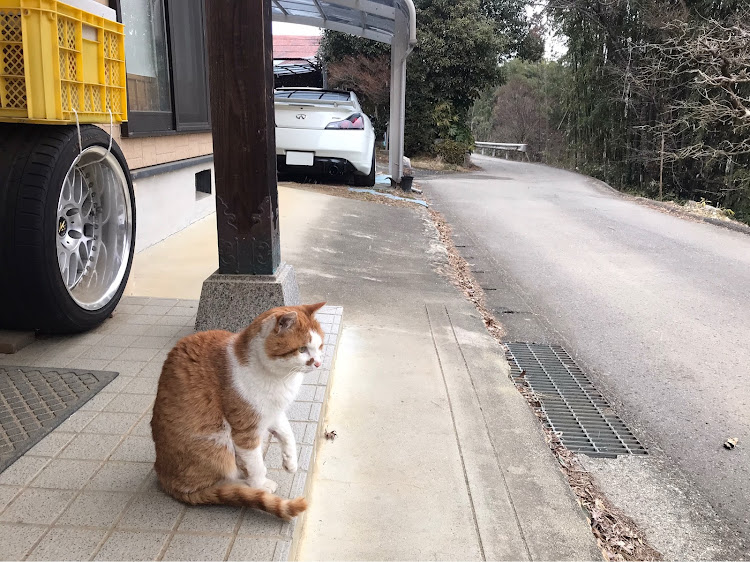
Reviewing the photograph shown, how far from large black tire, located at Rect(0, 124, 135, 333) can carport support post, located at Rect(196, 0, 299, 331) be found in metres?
0.73

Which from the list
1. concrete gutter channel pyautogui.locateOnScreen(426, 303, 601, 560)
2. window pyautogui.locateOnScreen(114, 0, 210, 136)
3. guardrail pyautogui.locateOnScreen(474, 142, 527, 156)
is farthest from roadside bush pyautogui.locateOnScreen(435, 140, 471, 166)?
concrete gutter channel pyautogui.locateOnScreen(426, 303, 601, 560)

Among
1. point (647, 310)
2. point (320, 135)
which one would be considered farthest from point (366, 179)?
point (647, 310)

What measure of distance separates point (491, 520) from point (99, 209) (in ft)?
9.51

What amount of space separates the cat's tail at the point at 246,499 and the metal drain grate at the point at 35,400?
0.78 metres

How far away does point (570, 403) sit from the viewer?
3611mm

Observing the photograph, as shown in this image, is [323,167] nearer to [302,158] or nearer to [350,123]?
[302,158]

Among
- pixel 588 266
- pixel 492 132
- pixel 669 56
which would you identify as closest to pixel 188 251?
pixel 588 266

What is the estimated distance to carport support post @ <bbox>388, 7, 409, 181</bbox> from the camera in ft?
36.2

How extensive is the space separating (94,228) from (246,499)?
2397mm

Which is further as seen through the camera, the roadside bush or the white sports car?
the roadside bush

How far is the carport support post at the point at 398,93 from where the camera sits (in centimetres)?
1102

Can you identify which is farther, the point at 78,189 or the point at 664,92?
the point at 664,92

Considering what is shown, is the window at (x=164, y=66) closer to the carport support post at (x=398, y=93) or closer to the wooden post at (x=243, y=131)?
the wooden post at (x=243, y=131)

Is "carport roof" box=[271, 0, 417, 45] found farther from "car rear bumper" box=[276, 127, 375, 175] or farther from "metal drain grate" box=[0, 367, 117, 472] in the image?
"metal drain grate" box=[0, 367, 117, 472]
